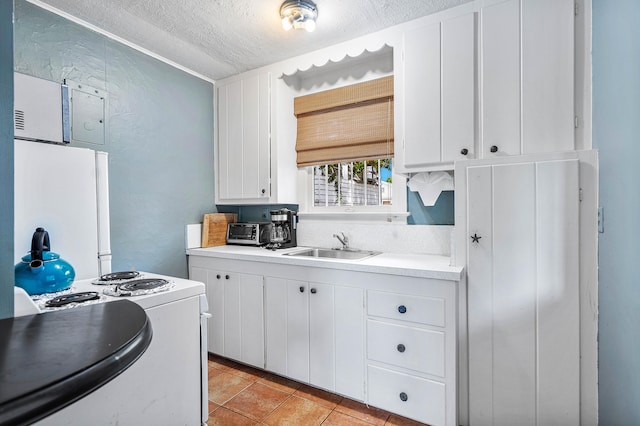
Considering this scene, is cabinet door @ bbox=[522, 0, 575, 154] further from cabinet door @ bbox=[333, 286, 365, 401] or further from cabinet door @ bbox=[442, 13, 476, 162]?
cabinet door @ bbox=[333, 286, 365, 401]

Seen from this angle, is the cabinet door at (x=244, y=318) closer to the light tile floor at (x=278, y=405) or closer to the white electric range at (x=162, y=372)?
the light tile floor at (x=278, y=405)

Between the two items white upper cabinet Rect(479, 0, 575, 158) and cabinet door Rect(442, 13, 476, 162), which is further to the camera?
cabinet door Rect(442, 13, 476, 162)

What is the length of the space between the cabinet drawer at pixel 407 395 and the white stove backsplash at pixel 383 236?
0.81m

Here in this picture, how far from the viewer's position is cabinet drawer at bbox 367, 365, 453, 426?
1.70 meters

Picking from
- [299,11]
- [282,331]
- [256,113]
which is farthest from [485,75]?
[282,331]

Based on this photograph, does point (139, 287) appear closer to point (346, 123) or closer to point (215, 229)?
point (215, 229)

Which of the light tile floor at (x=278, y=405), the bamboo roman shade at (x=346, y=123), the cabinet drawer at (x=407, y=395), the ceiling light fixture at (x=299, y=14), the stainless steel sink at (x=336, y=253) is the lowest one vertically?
the light tile floor at (x=278, y=405)

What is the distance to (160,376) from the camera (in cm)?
146

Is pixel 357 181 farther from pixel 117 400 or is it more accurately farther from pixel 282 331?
pixel 117 400

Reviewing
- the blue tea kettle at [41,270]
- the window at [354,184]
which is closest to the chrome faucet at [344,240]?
the window at [354,184]

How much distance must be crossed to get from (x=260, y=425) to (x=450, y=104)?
2208 mm

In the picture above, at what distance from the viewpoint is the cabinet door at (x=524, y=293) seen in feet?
5.03

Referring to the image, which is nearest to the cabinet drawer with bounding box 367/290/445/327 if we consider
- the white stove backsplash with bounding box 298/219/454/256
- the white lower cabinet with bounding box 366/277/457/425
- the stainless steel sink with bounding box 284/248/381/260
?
the white lower cabinet with bounding box 366/277/457/425

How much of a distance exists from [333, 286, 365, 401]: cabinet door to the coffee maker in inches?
32.8
